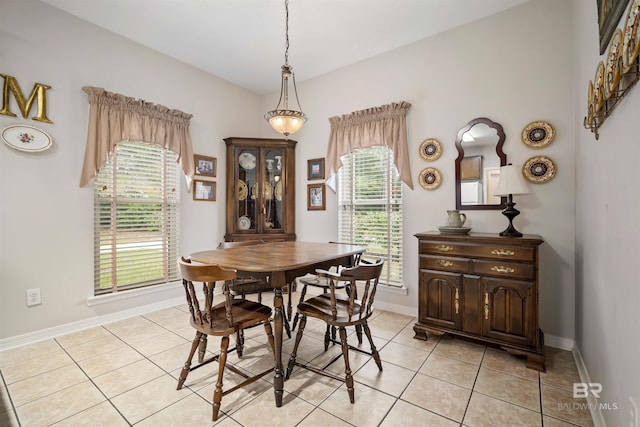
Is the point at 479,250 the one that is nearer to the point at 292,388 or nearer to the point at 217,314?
the point at 292,388

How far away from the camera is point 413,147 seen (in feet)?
10.5

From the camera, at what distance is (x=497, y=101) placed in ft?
8.87

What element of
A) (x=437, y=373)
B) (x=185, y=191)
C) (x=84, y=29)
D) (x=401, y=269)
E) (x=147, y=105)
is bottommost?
(x=437, y=373)

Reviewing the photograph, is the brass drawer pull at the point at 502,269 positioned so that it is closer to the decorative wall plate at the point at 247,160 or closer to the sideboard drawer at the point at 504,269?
the sideboard drawer at the point at 504,269

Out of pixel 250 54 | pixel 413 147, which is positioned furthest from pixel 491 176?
pixel 250 54

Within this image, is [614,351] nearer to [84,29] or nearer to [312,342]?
[312,342]

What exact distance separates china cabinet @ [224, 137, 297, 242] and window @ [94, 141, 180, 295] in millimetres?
765

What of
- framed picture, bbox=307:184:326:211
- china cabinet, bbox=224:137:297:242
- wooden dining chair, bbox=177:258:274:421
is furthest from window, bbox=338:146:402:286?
wooden dining chair, bbox=177:258:274:421

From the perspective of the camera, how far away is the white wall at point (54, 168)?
2.40m

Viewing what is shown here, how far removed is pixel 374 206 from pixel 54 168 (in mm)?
3329

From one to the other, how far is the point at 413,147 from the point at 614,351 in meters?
2.38

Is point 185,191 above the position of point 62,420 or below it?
above

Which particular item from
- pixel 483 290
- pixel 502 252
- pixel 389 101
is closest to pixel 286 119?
pixel 389 101

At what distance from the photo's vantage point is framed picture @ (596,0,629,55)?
115 centimetres
